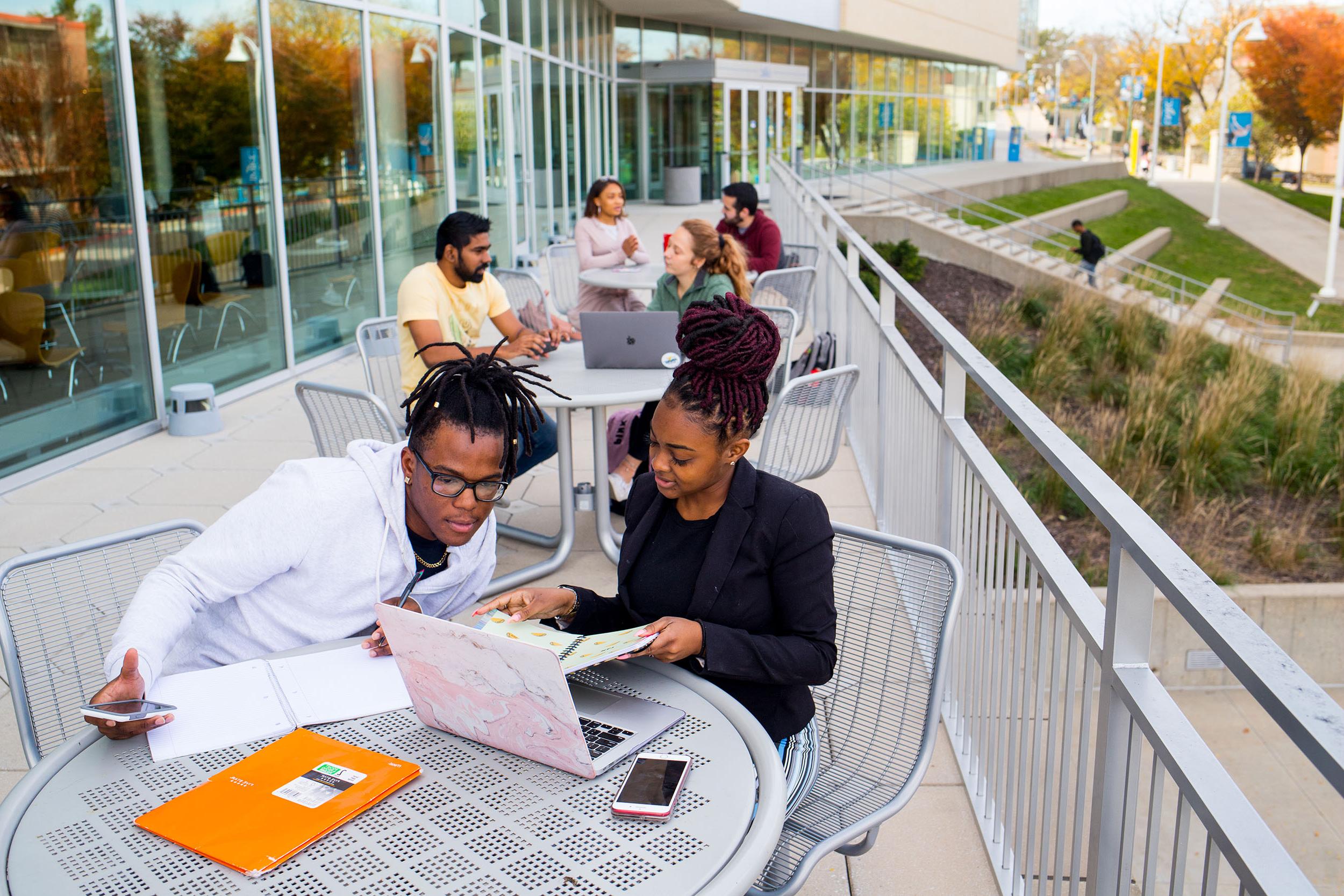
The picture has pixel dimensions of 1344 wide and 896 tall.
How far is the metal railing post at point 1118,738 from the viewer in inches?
67.6

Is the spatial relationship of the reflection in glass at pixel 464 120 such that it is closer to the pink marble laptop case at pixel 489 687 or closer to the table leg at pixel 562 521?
the table leg at pixel 562 521

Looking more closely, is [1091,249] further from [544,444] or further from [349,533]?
[349,533]

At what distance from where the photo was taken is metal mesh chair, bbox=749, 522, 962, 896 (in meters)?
2.14

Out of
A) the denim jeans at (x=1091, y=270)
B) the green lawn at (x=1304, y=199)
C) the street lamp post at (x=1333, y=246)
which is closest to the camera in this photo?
the denim jeans at (x=1091, y=270)

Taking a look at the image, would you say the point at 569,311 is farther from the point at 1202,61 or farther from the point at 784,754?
the point at 1202,61

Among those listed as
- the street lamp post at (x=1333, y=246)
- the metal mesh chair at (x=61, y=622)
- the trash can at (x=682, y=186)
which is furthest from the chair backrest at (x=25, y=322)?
the street lamp post at (x=1333, y=246)

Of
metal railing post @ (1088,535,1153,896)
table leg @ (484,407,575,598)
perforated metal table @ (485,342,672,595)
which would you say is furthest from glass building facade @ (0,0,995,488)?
metal railing post @ (1088,535,1153,896)

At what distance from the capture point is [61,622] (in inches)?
92.2

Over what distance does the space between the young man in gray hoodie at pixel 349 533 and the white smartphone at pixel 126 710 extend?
19cm

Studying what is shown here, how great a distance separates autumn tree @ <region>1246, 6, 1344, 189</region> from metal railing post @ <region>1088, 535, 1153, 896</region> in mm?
44551

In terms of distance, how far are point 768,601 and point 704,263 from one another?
3343mm

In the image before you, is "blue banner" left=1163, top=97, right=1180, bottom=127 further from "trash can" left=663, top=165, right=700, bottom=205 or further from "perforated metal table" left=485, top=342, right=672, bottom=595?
"perforated metal table" left=485, top=342, right=672, bottom=595

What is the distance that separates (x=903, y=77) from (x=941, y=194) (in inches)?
324

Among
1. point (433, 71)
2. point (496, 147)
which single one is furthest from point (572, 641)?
point (496, 147)
